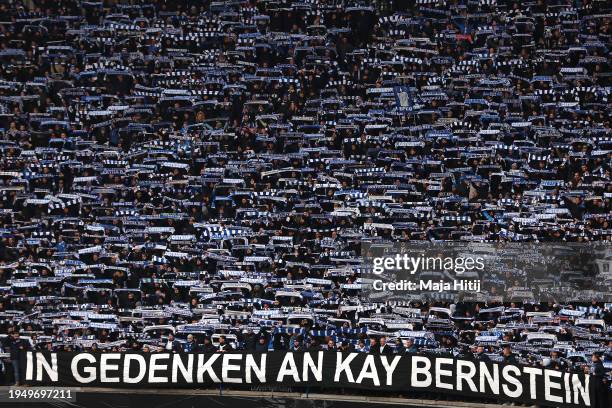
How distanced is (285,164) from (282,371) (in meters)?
9.77

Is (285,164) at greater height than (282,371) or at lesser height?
greater

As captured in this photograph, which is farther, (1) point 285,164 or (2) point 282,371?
(1) point 285,164

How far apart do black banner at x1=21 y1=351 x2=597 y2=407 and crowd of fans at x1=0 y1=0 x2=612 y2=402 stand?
1099 millimetres

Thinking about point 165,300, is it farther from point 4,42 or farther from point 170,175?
point 4,42

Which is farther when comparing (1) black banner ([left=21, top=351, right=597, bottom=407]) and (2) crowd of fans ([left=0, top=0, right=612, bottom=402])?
(2) crowd of fans ([left=0, top=0, right=612, bottom=402])

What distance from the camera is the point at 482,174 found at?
115 ft

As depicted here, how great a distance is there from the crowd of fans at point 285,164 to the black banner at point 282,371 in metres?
1.10

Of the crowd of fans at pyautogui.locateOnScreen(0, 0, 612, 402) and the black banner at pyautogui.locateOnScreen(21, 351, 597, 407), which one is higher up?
the crowd of fans at pyautogui.locateOnScreen(0, 0, 612, 402)

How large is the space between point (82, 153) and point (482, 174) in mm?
11546

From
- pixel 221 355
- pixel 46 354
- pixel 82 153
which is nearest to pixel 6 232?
pixel 82 153

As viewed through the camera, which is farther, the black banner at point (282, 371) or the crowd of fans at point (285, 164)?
the crowd of fans at point (285, 164)

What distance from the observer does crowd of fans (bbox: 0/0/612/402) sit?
30.9 metres

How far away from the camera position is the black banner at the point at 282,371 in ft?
87.5

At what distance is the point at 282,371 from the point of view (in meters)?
27.5
